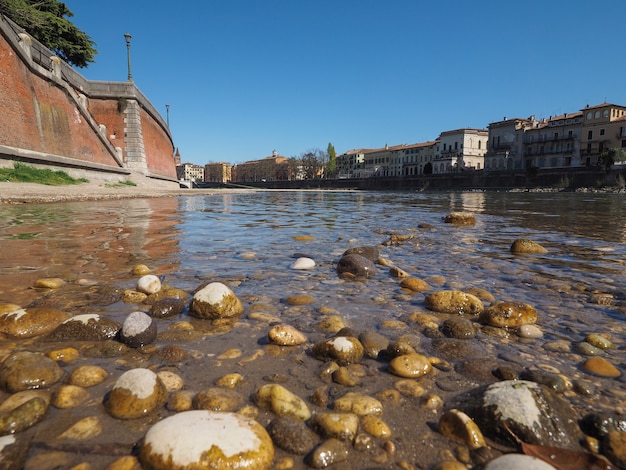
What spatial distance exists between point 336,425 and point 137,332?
57.7 inches

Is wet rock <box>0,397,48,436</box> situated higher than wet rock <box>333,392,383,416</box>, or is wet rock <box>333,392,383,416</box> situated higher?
wet rock <box>0,397,48,436</box>

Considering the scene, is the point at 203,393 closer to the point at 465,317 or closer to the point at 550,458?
the point at 550,458

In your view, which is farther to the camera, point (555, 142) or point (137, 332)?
point (555, 142)

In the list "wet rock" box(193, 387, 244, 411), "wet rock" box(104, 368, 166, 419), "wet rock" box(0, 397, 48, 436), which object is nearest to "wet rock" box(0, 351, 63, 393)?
"wet rock" box(0, 397, 48, 436)

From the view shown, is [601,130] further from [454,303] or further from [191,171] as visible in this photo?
[191,171]

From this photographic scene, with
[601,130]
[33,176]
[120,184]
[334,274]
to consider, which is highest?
[601,130]

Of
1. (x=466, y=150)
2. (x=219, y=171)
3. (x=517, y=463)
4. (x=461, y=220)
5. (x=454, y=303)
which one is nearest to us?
(x=517, y=463)

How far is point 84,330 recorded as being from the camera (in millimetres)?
2408

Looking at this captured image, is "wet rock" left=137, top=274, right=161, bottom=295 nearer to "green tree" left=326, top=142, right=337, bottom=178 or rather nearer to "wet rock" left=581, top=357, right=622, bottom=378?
"wet rock" left=581, top=357, right=622, bottom=378

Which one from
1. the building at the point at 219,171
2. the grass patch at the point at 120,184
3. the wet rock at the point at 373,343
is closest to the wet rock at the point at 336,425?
the wet rock at the point at 373,343

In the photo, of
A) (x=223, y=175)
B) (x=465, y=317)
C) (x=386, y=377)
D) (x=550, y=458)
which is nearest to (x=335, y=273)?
(x=465, y=317)

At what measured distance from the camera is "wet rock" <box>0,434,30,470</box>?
1320 millimetres

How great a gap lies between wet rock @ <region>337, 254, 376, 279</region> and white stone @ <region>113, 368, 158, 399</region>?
8.95 ft

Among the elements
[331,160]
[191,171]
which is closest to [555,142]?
[331,160]
